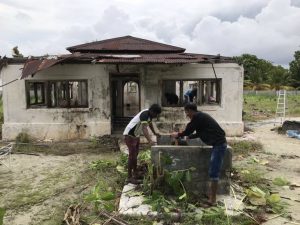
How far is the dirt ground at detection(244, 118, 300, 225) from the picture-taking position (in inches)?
247

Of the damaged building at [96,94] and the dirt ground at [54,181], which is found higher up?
the damaged building at [96,94]

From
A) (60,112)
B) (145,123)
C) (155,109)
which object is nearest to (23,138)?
(60,112)

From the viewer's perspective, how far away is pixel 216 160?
5.96 m

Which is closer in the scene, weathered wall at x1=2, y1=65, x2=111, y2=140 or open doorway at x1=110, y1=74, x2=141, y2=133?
weathered wall at x1=2, y1=65, x2=111, y2=140

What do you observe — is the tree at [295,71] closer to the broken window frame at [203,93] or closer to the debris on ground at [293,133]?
the debris on ground at [293,133]

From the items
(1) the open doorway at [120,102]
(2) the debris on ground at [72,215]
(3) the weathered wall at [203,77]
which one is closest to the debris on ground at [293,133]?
(3) the weathered wall at [203,77]

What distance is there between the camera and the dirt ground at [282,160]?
628 centimetres

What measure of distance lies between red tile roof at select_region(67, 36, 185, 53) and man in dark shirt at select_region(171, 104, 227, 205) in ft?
27.2

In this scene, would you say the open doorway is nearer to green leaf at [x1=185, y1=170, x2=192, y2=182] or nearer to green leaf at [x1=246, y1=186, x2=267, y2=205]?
green leaf at [x1=185, y1=170, x2=192, y2=182]

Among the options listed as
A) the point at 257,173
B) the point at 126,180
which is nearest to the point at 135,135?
the point at 126,180

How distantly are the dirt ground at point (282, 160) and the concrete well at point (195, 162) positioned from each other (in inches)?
47.5

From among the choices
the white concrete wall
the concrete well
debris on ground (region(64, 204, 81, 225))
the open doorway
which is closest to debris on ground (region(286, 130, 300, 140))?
the white concrete wall

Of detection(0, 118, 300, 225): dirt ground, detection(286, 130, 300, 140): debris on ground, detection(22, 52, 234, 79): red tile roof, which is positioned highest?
detection(22, 52, 234, 79): red tile roof

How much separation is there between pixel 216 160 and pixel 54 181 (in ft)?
12.6
